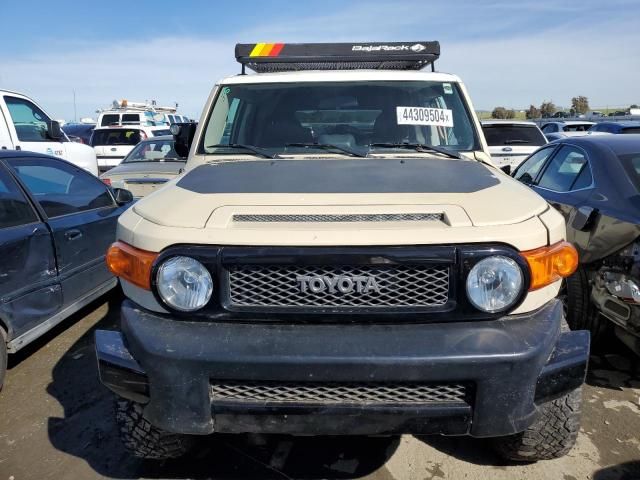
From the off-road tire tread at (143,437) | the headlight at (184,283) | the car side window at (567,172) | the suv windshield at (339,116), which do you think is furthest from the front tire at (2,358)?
the car side window at (567,172)

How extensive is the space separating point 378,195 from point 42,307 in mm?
2752

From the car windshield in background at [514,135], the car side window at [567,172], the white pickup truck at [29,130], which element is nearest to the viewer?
the car side window at [567,172]

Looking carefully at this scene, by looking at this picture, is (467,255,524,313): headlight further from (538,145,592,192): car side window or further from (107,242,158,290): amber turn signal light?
(538,145,592,192): car side window

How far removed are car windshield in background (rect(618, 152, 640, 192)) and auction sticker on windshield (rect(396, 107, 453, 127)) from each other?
1.47m

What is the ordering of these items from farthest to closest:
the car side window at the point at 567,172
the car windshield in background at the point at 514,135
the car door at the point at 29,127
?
the car windshield in background at the point at 514,135 → the car door at the point at 29,127 → the car side window at the point at 567,172

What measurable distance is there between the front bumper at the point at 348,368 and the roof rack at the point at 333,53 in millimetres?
2379

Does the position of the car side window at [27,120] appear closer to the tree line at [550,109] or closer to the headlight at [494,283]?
the headlight at [494,283]

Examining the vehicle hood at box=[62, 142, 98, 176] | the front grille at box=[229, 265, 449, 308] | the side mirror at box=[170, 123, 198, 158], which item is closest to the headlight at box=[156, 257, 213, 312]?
the front grille at box=[229, 265, 449, 308]

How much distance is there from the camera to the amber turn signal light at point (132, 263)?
2156 mm

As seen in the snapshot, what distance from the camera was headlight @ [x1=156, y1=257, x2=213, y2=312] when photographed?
6.97 ft

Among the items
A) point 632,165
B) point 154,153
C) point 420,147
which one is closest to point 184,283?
point 420,147

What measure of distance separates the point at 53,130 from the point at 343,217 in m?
7.86

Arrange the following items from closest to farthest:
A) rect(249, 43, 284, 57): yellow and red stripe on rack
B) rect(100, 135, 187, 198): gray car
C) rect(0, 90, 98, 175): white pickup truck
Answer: rect(249, 43, 284, 57): yellow and red stripe on rack
rect(100, 135, 187, 198): gray car
rect(0, 90, 98, 175): white pickup truck

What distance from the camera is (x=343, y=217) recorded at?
7.18ft
